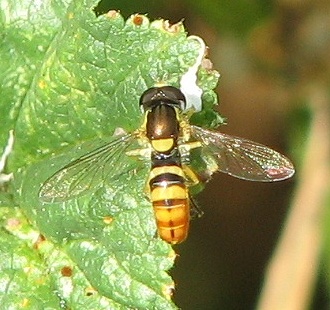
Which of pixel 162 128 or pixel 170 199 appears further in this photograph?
pixel 162 128

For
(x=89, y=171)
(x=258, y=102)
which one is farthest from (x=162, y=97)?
(x=258, y=102)

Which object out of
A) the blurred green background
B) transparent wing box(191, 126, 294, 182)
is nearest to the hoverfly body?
transparent wing box(191, 126, 294, 182)

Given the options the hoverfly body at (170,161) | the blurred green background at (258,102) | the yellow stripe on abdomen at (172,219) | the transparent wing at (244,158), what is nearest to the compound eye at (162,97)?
the hoverfly body at (170,161)

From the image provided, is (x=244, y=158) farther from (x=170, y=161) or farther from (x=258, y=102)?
(x=258, y=102)

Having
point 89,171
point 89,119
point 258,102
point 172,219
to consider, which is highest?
point 258,102

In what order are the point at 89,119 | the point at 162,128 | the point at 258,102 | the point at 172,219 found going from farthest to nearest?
1. the point at 258,102
2. the point at 162,128
3. the point at 89,119
4. the point at 172,219

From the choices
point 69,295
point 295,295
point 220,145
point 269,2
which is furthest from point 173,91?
point 269,2

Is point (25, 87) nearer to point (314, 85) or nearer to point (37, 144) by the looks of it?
point (37, 144)

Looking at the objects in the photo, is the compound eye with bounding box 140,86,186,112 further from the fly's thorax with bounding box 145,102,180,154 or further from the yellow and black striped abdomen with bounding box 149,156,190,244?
the yellow and black striped abdomen with bounding box 149,156,190,244
